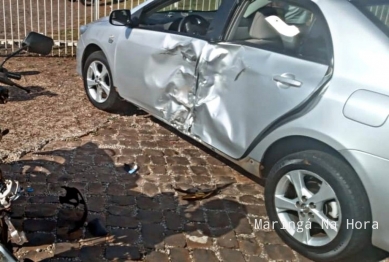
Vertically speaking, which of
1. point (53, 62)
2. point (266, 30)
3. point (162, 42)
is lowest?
point (53, 62)

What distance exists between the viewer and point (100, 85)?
589cm

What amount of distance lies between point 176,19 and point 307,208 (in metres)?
2.54

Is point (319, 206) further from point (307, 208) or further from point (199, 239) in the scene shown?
point (199, 239)

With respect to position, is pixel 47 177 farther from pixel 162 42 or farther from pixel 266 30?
pixel 266 30

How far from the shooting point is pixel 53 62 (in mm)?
8352

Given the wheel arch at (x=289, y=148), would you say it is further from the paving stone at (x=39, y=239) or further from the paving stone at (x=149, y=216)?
the paving stone at (x=39, y=239)

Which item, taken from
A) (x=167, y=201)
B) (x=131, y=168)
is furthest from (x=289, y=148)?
(x=131, y=168)

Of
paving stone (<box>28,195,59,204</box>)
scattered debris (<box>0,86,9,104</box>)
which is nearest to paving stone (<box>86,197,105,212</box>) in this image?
paving stone (<box>28,195,59,204</box>)

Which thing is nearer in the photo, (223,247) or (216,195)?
(223,247)

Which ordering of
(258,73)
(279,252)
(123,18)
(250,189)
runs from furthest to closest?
(123,18)
(250,189)
(258,73)
(279,252)

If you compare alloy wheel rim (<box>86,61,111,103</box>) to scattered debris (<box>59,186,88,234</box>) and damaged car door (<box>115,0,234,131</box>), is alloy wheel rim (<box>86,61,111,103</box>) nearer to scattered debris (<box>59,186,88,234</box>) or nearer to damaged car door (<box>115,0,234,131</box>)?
damaged car door (<box>115,0,234,131</box>)

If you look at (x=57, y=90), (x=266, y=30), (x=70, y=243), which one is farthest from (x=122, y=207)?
(x=57, y=90)

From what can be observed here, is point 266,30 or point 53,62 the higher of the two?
point 266,30

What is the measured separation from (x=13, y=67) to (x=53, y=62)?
72 cm
